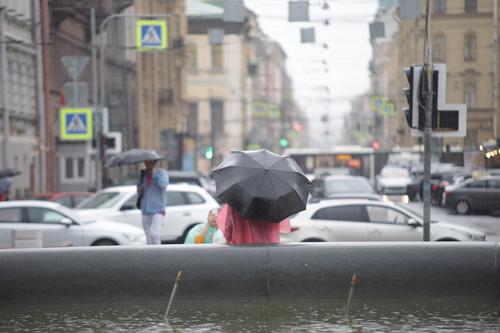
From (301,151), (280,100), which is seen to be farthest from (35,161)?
(280,100)

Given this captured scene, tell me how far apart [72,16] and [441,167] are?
55.9 ft

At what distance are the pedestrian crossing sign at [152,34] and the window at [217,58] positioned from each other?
2945 inches

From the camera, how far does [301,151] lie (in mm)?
71312

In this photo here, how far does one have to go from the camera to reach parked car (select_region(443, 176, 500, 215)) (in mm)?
42062

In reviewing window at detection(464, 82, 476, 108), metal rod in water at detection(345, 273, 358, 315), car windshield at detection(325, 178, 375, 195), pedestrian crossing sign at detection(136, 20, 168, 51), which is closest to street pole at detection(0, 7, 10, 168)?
pedestrian crossing sign at detection(136, 20, 168, 51)

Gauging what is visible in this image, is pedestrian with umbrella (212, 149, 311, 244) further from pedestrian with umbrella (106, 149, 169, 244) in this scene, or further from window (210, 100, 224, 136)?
window (210, 100, 224, 136)

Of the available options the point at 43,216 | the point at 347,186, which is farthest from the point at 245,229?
the point at 347,186

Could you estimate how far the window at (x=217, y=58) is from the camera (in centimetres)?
11575

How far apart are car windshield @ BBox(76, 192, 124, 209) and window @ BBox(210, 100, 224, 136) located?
8902 cm

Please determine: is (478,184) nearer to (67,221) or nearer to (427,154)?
(67,221)

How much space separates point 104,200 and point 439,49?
2973cm

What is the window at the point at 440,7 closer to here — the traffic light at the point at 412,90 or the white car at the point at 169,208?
the white car at the point at 169,208

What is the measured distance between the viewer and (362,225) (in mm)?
21031

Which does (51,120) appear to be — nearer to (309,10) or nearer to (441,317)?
(309,10)
